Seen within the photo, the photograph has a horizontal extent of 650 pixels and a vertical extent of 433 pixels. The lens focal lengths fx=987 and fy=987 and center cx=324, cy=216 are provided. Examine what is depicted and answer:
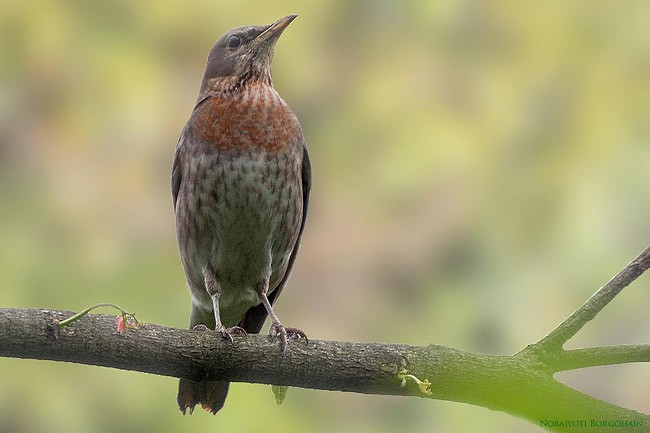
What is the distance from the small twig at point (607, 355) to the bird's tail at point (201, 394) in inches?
63.8

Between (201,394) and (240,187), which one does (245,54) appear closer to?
(240,187)

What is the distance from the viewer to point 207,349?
3146mm

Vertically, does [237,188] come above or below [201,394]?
above

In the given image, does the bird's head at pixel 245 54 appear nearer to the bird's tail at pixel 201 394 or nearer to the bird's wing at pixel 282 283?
the bird's wing at pixel 282 283

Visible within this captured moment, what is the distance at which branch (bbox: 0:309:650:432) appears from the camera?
113 inches

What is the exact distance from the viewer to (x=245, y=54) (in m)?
4.72

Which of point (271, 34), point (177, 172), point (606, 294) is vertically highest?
point (271, 34)

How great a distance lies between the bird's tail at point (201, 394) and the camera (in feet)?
13.7

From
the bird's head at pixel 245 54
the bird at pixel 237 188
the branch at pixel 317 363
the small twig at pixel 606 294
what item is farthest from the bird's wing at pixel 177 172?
the small twig at pixel 606 294

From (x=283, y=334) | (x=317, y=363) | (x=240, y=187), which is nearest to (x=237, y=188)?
(x=240, y=187)

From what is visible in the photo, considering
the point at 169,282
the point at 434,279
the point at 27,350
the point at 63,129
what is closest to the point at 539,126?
the point at 434,279

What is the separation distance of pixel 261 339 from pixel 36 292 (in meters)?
2.47

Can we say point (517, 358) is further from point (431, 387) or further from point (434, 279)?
point (434, 279)

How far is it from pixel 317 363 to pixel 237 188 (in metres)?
1.29
